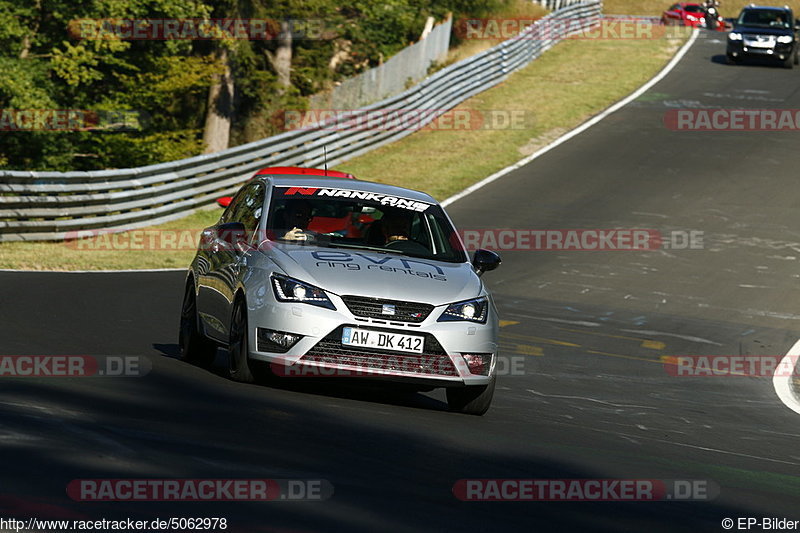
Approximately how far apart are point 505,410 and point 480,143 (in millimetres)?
22933

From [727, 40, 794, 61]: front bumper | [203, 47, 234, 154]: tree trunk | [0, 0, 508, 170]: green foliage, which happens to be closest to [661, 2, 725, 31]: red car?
[727, 40, 794, 61]: front bumper

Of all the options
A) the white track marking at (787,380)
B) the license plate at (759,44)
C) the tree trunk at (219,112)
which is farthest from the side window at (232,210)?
the license plate at (759,44)

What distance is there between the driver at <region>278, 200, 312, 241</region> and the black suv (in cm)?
3331

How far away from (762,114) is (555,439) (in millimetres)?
27668

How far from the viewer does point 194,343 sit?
36.4 ft

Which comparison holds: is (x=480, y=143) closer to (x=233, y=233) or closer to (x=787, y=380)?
(x=787, y=380)

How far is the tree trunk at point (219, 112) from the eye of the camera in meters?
38.4

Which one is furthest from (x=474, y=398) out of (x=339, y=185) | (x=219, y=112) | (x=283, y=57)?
(x=283, y=57)

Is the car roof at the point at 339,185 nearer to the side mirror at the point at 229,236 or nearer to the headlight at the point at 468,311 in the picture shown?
the side mirror at the point at 229,236

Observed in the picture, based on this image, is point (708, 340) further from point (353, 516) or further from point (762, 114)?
point (762, 114)

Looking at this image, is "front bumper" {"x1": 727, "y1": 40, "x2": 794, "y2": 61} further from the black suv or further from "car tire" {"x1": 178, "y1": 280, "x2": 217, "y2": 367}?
"car tire" {"x1": 178, "y1": 280, "x2": 217, "y2": 367}

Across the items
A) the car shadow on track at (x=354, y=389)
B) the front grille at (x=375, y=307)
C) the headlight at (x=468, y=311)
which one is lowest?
the car shadow on track at (x=354, y=389)

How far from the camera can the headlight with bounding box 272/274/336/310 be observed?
8.99 m

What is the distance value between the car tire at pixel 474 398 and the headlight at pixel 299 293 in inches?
51.3
